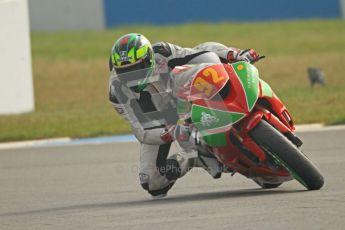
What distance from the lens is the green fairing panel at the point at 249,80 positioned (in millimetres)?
7965

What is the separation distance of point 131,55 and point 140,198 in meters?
1.39

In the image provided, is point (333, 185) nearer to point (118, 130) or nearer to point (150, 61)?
point (150, 61)

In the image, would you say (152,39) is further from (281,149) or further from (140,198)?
(281,149)

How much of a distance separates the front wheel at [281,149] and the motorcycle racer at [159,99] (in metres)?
0.61

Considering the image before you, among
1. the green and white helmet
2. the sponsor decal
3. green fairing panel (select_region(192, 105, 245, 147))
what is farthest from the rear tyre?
the green and white helmet

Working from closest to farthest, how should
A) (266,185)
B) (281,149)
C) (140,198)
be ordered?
(281,149) < (266,185) < (140,198)

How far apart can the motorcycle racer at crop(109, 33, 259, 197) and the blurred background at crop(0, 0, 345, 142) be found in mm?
7060

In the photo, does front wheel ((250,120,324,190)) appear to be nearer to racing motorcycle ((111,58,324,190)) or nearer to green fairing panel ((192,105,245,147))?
racing motorcycle ((111,58,324,190))

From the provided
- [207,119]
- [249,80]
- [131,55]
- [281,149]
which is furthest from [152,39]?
[281,149]

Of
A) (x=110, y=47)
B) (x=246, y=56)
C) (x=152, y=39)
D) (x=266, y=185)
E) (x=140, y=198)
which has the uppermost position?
(x=246, y=56)

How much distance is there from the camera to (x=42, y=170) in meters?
12.0

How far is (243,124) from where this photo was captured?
7.95 metres

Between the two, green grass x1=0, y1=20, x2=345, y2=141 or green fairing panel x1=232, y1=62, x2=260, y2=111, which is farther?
green grass x1=0, y1=20, x2=345, y2=141

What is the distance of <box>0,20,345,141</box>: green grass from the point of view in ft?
56.6
